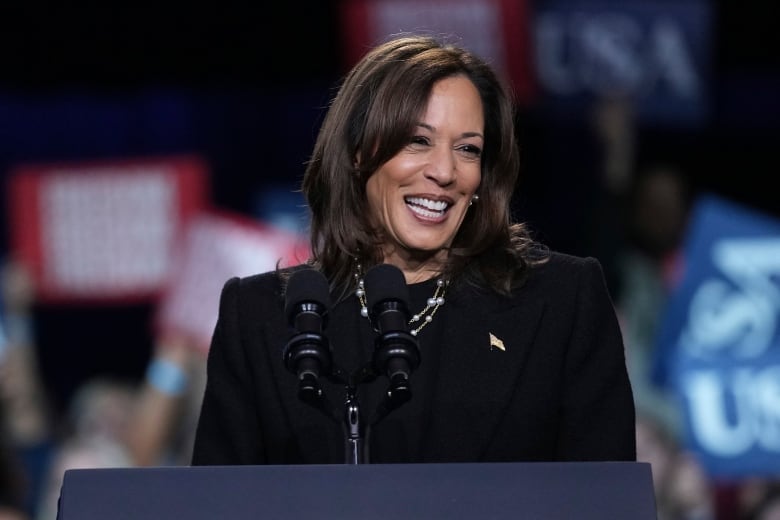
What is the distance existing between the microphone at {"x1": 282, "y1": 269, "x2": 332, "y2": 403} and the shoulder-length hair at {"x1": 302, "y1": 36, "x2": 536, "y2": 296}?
405mm

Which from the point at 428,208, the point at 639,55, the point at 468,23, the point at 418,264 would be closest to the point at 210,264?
the point at 468,23

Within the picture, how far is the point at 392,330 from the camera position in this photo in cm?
185

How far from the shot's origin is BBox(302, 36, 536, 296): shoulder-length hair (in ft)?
7.55

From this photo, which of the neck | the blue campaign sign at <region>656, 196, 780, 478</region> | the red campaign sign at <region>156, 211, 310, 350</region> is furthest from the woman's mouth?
the red campaign sign at <region>156, 211, 310, 350</region>

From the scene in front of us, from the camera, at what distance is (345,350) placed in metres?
2.30

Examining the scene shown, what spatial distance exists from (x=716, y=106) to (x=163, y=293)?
8.32 feet

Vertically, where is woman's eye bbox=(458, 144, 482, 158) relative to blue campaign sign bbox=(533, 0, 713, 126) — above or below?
above

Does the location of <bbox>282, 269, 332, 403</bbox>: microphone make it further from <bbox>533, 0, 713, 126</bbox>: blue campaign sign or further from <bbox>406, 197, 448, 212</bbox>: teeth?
<bbox>533, 0, 713, 126</bbox>: blue campaign sign

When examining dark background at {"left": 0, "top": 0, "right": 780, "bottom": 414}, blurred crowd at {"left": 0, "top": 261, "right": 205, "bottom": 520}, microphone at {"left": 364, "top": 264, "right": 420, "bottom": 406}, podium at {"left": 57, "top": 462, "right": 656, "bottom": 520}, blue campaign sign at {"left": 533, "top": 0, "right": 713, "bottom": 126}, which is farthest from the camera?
dark background at {"left": 0, "top": 0, "right": 780, "bottom": 414}

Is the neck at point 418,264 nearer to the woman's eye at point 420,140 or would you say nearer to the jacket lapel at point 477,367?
the jacket lapel at point 477,367

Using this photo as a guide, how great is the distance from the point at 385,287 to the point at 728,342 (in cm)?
282

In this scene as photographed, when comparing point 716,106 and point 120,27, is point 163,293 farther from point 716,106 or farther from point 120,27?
point 716,106

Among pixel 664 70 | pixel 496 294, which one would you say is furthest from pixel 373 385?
pixel 664 70

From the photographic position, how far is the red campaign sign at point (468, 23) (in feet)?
21.4
